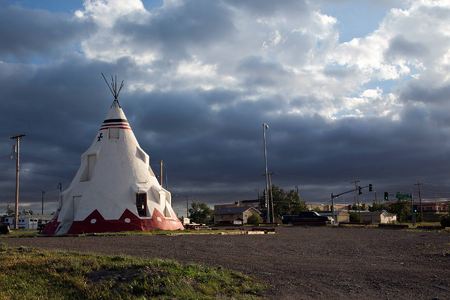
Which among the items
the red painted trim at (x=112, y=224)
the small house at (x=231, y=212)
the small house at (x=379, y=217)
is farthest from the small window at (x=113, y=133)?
the small house at (x=379, y=217)

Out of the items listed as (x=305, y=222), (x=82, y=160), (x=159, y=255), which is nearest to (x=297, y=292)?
(x=159, y=255)

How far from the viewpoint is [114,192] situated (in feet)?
122

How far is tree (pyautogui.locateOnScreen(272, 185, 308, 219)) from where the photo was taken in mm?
119875

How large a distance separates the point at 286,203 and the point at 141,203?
86.7 meters

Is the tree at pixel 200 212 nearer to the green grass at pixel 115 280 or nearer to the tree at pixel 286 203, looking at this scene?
the tree at pixel 286 203

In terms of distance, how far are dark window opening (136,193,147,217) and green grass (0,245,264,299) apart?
21.3 metres

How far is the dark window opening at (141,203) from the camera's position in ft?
123

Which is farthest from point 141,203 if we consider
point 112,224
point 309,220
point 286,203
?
point 286,203

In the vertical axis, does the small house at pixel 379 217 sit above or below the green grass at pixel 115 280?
above

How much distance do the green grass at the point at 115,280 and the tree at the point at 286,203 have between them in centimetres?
10490

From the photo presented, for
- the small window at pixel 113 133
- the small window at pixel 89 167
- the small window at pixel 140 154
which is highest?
the small window at pixel 113 133

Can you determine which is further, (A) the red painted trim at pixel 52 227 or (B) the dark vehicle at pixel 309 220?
(B) the dark vehicle at pixel 309 220

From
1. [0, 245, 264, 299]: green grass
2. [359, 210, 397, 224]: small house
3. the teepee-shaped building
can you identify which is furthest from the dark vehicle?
[0, 245, 264, 299]: green grass

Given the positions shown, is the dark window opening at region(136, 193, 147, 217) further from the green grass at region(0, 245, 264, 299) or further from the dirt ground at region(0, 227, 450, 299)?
the green grass at region(0, 245, 264, 299)
